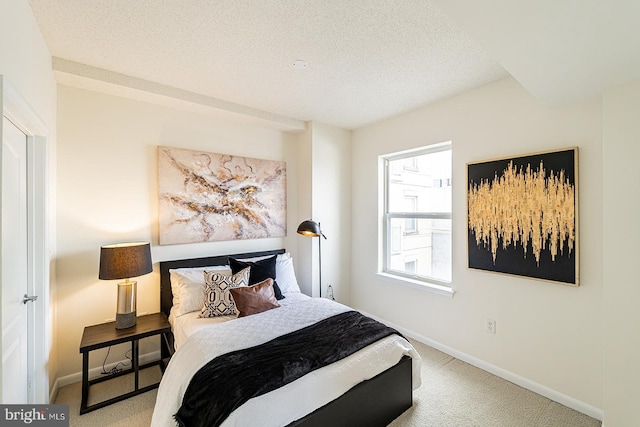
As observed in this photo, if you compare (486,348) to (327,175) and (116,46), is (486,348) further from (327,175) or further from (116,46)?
(116,46)

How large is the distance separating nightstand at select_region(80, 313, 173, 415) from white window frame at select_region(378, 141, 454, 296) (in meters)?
2.54

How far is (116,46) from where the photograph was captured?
1.99 m

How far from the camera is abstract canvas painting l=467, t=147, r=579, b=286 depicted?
6.93 ft

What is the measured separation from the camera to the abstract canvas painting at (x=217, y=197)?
111 inches

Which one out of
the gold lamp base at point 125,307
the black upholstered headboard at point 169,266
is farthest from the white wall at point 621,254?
the gold lamp base at point 125,307

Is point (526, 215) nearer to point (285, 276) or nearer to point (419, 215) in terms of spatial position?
point (419, 215)

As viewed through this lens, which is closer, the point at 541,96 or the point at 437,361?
the point at 541,96

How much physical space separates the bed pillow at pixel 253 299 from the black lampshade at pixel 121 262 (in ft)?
2.59

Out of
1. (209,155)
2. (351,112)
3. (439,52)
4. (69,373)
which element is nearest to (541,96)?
(439,52)

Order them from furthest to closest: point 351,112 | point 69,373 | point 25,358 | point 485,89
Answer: point 351,112
point 485,89
point 69,373
point 25,358

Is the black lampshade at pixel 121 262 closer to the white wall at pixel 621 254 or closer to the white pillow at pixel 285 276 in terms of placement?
the white pillow at pixel 285 276

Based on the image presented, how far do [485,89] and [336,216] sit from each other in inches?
85.6

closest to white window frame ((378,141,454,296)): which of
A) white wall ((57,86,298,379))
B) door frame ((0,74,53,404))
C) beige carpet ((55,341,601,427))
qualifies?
beige carpet ((55,341,601,427))

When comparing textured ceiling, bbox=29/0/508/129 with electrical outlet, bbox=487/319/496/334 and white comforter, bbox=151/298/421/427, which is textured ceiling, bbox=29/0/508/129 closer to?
white comforter, bbox=151/298/421/427
